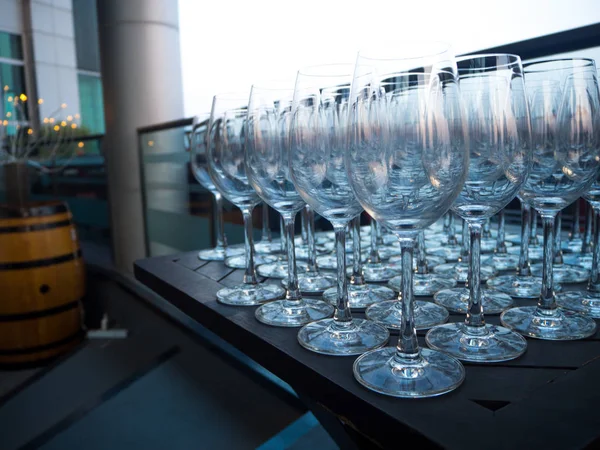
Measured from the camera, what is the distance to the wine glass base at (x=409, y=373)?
46 cm

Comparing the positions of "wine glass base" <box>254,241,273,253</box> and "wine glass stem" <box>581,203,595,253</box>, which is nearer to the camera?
"wine glass stem" <box>581,203,595,253</box>

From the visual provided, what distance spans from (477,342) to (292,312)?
259 mm

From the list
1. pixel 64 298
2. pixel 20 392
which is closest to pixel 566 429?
pixel 20 392

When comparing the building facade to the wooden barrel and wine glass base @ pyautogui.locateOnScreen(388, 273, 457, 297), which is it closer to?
the wooden barrel

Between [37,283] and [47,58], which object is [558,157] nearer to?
[37,283]

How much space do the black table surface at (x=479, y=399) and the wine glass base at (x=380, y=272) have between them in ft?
0.81

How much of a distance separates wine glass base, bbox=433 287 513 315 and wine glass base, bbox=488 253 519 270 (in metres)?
0.16

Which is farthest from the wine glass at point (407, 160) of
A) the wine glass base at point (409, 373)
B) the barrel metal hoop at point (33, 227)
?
the barrel metal hoop at point (33, 227)

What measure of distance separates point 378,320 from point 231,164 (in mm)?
382

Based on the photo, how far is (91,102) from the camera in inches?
457

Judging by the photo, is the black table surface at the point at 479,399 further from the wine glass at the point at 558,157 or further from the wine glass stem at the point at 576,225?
the wine glass stem at the point at 576,225

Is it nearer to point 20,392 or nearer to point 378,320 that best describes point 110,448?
point 20,392

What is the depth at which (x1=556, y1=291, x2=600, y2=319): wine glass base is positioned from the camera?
0.66 m

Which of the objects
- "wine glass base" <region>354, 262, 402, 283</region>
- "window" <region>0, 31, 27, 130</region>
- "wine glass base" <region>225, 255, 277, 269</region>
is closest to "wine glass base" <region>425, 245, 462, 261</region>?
"wine glass base" <region>354, 262, 402, 283</region>
